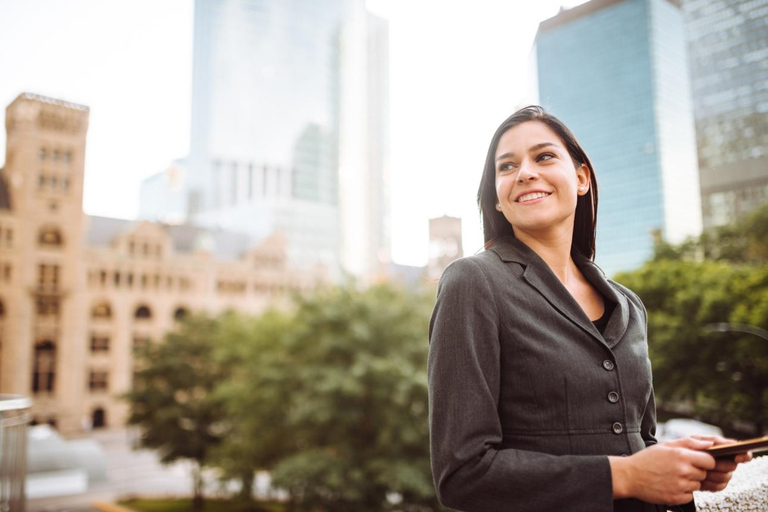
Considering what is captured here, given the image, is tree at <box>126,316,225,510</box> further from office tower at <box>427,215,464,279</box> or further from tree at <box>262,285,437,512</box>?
office tower at <box>427,215,464,279</box>

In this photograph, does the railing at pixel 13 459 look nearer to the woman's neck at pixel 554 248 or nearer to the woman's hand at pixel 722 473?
the woman's neck at pixel 554 248

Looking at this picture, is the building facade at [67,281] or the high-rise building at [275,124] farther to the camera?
the high-rise building at [275,124]

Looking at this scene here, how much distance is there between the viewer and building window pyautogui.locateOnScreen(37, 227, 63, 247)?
23.0 meters

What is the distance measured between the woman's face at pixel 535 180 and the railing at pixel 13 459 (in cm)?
314

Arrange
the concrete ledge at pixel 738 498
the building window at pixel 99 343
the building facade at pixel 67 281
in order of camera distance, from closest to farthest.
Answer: the concrete ledge at pixel 738 498, the building facade at pixel 67 281, the building window at pixel 99 343

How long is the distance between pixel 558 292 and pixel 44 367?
25756 mm

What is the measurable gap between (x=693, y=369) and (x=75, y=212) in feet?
77.6

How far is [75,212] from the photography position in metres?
24.0

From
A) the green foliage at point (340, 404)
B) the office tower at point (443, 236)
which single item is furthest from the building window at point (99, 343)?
the office tower at point (443, 236)

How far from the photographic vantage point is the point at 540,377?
88cm

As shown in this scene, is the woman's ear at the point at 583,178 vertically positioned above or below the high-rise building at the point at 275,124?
below

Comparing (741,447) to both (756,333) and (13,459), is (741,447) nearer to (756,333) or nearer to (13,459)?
(13,459)

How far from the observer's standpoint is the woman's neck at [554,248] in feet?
3.51

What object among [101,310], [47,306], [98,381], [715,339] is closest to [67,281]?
[47,306]
